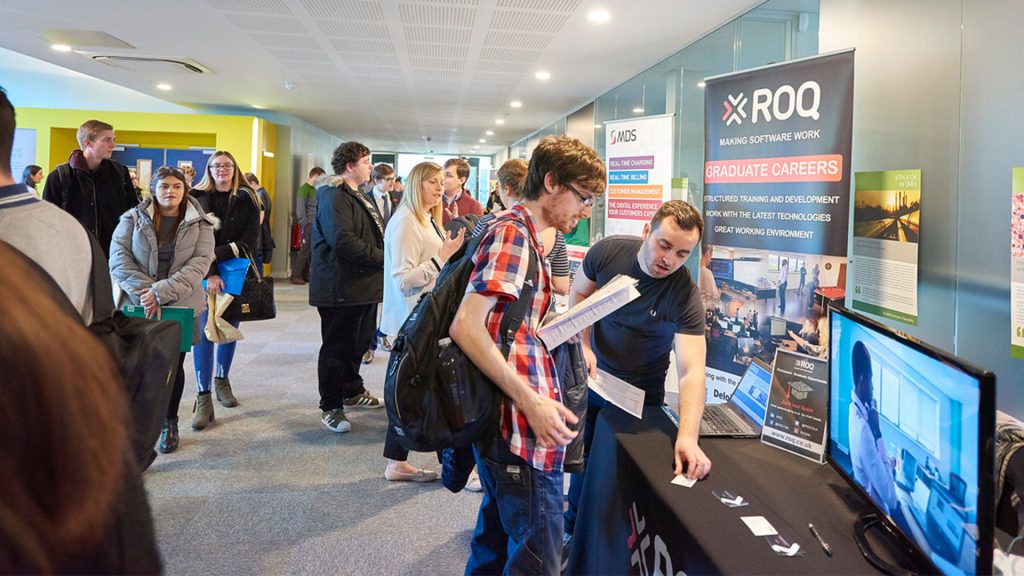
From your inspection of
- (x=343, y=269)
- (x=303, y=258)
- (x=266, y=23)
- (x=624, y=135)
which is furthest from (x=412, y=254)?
(x=303, y=258)

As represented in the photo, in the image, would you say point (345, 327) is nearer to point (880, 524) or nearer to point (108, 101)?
point (880, 524)

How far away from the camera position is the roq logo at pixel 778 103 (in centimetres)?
283

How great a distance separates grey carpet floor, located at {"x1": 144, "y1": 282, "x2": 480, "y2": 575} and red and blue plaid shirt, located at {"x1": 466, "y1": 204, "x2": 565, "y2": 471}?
1103 mm

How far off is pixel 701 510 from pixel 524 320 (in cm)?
56

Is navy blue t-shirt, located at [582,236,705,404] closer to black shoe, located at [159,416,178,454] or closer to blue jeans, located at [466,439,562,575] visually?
blue jeans, located at [466,439,562,575]

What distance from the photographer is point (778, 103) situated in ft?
9.82

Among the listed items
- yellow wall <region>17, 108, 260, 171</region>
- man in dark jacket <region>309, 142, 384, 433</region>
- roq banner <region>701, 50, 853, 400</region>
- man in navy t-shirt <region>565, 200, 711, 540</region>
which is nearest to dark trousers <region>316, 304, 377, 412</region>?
man in dark jacket <region>309, 142, 384, 433</region>

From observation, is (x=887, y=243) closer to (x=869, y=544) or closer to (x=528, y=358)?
(x=869, y=544)

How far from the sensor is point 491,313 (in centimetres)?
133

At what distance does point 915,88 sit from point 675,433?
2.14 m

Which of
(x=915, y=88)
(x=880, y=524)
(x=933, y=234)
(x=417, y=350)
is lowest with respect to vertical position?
(x=880, y=524)

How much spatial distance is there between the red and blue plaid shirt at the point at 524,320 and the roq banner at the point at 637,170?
11.1 ft

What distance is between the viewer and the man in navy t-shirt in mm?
1871

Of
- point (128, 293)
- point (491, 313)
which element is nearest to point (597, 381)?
point (491, 313)
